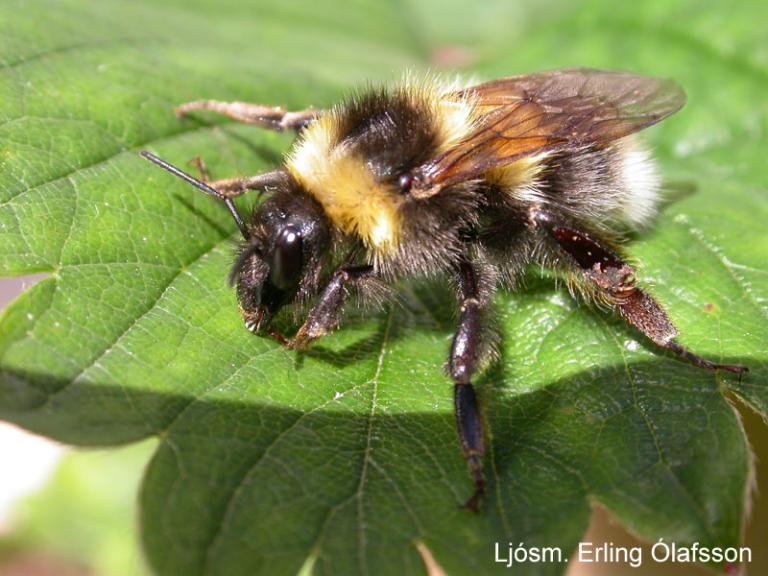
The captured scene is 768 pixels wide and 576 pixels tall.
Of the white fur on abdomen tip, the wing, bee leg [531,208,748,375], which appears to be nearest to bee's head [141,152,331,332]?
the wing

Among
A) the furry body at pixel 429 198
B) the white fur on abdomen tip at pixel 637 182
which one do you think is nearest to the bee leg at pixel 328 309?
the furry body at pixel 429 198

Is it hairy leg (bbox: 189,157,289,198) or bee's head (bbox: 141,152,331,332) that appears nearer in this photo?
bee's head (bbox: 141,152,331,332)

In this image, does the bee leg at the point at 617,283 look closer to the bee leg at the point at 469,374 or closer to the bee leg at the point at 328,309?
the bee leg at the point at 469,374

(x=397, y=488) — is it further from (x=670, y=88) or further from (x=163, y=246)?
(x=670, y=88)

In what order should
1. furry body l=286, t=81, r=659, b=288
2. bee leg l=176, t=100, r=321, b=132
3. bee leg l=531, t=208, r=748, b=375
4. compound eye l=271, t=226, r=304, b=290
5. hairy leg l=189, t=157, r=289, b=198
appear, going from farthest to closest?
bee leg l=176, t=100, r=321, b=132
hairy leg l=189, t=157, r=289, b=198
bee leg l=531, t=208, r=748, b=375
furry body l=286, t=81, r=659, b=288
compound eye l=271, t=226, r=304, b=290

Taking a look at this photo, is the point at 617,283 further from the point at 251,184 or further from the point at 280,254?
the point at 251,184

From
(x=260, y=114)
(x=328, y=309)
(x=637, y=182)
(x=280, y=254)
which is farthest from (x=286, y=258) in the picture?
(x=637, y=182)

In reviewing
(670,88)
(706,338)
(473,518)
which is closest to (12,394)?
(473,518)

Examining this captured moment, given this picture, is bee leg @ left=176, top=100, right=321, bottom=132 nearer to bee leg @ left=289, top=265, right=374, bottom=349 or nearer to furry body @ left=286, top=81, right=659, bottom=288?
A: furry body @ left=286, top=81, right=659, bottom=288
